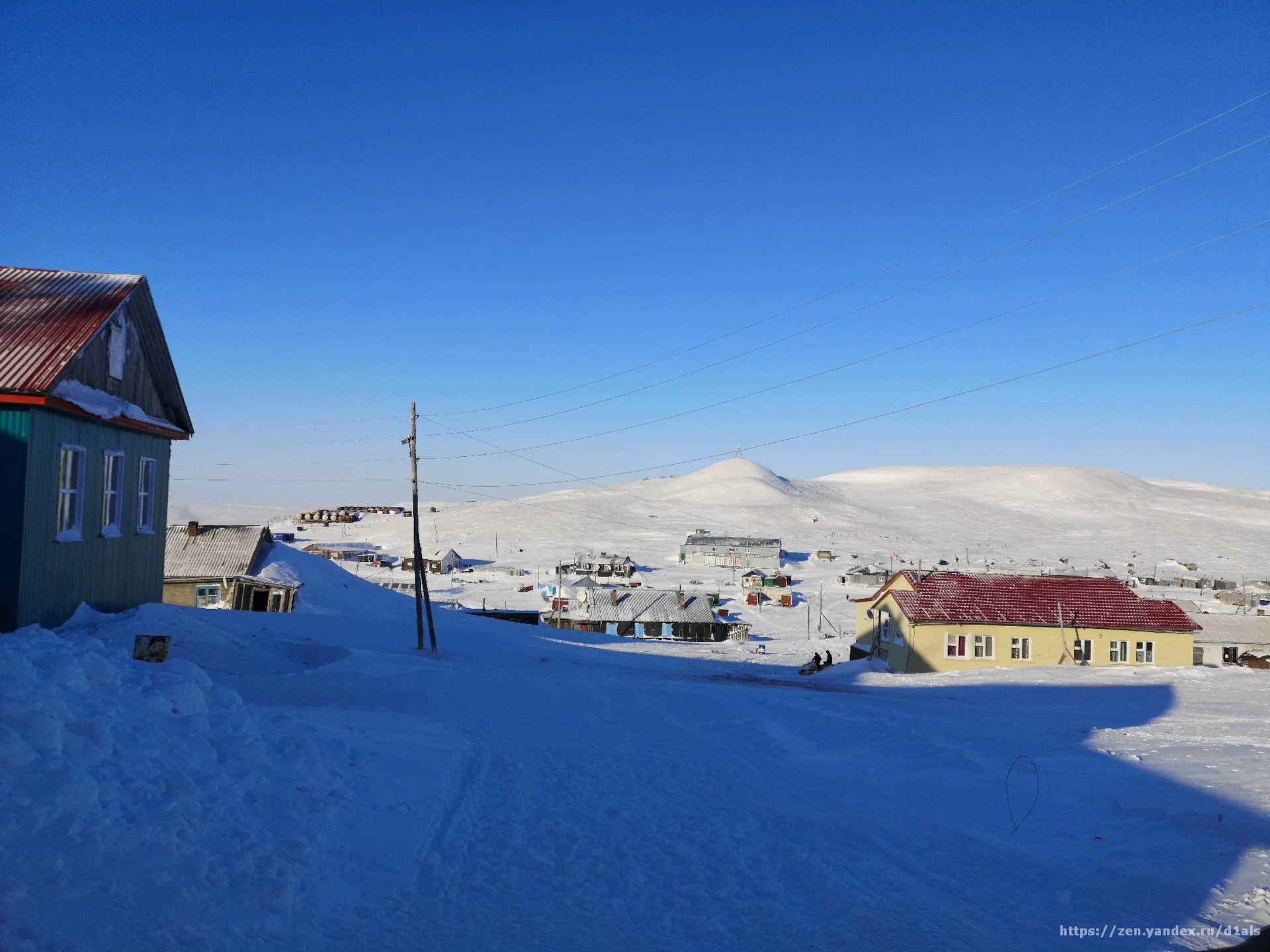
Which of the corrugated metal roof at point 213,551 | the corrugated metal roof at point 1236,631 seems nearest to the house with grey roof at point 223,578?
the corrugated metal roof at point 213,551

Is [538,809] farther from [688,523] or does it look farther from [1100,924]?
[688,523]

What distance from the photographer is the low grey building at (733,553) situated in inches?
3984

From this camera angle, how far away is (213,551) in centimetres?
3478

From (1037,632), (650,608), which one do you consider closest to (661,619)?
(650,608)

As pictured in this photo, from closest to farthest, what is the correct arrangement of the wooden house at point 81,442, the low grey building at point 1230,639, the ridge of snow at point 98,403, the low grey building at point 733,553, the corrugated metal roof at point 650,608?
the wooden house at point 81,442, the ridge of snow at point 98,403, the low grey building at point 1230,639, the corrugated metal roof at point 650,608, the low grey building at point 733,553

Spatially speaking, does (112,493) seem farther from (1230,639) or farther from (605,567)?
(605,567)

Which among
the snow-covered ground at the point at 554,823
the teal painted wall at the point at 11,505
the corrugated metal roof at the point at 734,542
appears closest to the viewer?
the snow-covered ground at the point at 554,823

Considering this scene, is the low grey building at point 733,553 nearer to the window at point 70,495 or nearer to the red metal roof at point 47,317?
the red metal roof at point 47,317

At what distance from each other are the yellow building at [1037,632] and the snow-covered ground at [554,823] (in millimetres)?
20018

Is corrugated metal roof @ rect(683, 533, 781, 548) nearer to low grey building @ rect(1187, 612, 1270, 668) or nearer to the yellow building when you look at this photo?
low grey building @ rect(1187, 612, 1270, 668)

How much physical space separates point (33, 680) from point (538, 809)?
15.7ft

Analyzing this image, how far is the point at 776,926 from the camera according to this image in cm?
600

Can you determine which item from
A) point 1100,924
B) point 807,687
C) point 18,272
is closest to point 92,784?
point 1100,924

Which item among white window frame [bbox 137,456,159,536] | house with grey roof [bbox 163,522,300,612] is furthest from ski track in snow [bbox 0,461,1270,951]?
house with grey roof [bbox 163,522,300,612]
